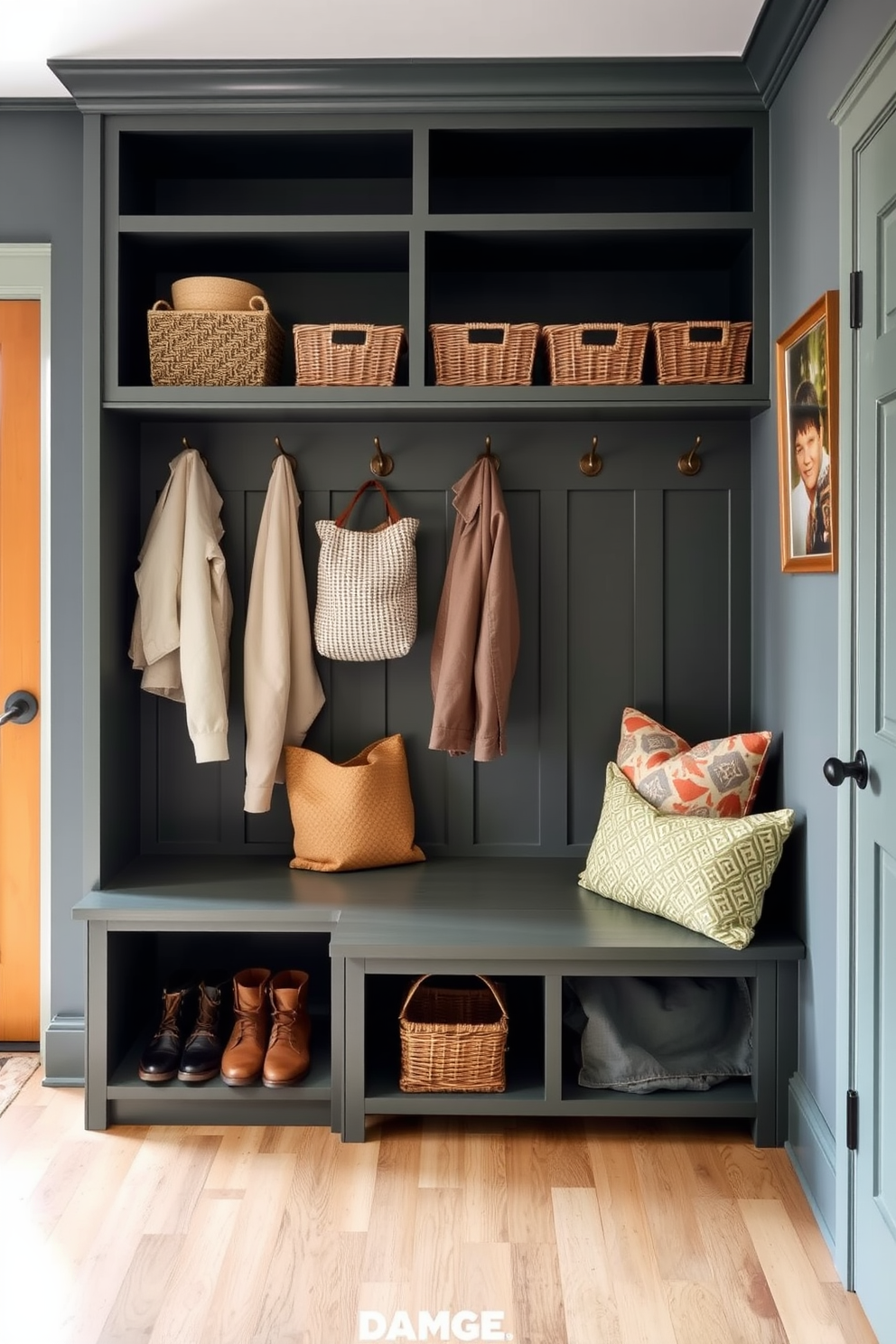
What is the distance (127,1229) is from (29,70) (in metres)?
2.56

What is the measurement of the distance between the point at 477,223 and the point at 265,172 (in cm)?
67

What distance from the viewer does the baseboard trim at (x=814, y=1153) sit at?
2072 mm

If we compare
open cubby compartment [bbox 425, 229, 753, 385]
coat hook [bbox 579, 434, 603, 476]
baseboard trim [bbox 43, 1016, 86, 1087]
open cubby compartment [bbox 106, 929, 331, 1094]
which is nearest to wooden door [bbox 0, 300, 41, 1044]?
baseboard trim [bbox 43, 1016, 86, 1087]

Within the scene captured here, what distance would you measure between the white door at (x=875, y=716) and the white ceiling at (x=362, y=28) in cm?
76

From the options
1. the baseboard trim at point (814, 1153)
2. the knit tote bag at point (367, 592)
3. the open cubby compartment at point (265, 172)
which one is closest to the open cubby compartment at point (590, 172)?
the open cubby compartment at point (265, 172)

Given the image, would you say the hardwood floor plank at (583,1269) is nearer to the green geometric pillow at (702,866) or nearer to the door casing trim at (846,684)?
the door casing trim at (846,684)

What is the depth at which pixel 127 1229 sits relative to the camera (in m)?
2.11

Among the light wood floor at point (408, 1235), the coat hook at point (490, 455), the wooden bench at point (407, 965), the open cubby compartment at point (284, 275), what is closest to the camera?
the light wood floor at point (408, 1235)

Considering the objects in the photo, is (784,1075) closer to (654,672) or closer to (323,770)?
(654,672)

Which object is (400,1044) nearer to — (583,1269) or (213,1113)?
(213,1113)

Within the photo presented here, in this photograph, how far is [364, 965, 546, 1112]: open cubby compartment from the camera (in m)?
2.45

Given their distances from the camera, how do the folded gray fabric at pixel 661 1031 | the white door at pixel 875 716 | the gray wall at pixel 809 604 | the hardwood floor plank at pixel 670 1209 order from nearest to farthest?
the white door at pixel 875 716
the hardwood floor plank at pixel 670 1209
the gray wall at pixel 809 604
the folded gray fabric at pixel 661 1031

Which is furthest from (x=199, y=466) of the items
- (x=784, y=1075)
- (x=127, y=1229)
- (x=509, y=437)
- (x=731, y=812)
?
(x=784, y=1075)

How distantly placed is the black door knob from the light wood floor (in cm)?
90
